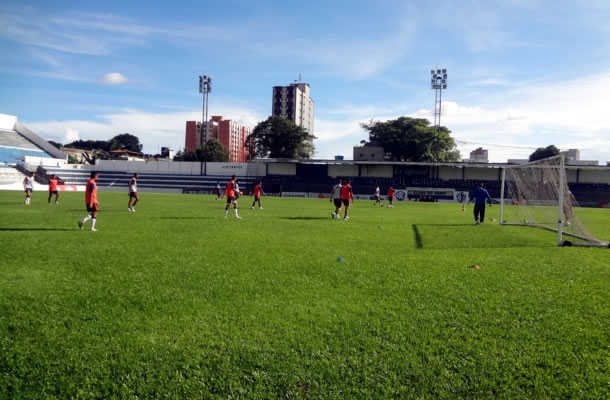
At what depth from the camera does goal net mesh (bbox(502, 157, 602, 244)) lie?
13.2 m

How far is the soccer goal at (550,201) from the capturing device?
12.3 metres

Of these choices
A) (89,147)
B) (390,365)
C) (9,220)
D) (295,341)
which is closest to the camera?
(390,365)

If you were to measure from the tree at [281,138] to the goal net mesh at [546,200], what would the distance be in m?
57.1

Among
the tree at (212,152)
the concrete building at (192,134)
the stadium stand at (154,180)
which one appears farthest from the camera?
the concrete building at (192,134)

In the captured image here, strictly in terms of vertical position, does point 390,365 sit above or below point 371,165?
below

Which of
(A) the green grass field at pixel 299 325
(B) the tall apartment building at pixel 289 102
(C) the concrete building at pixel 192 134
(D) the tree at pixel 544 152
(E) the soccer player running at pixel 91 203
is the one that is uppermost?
(B) the tall apartment building at pixel 289 102

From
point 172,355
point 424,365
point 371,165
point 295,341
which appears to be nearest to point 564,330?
point 424,365

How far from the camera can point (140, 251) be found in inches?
360

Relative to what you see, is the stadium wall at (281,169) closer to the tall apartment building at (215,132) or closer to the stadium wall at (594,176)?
the stadium wall at (594,176)

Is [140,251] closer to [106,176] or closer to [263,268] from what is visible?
[263,268]

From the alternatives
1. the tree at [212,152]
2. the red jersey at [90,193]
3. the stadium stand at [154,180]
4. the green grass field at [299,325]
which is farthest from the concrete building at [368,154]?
the green grass field at [299,325]

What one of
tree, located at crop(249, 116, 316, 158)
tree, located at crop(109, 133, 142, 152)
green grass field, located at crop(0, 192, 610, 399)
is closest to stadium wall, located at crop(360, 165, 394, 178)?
tree, located at crop(249, 116, 316, 158)

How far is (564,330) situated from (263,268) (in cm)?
477

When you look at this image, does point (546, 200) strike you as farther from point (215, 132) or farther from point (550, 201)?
point (215, 132)
